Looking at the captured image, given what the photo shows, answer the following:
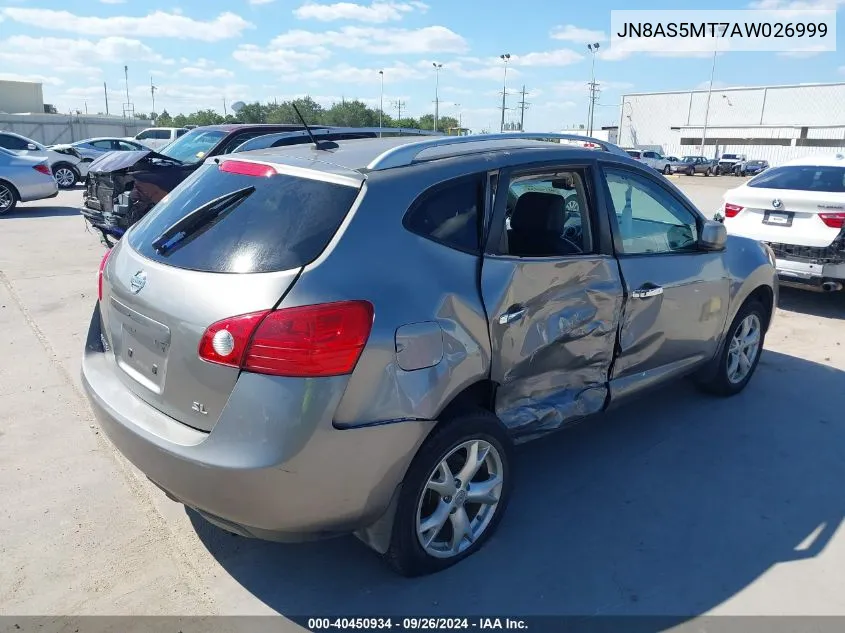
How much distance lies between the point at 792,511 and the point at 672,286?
1.34 meters

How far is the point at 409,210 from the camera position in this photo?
2625 millimetres

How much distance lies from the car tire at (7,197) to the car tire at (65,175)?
7013 mm

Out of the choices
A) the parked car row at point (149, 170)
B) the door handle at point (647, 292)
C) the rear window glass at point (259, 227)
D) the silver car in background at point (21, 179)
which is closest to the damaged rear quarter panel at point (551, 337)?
the door handle at point (647, 292)

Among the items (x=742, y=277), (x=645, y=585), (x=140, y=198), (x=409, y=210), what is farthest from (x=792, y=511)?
(x=140, y=198)

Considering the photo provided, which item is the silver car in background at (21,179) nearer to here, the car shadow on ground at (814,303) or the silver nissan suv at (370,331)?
the silver nissan suv at (370,331)

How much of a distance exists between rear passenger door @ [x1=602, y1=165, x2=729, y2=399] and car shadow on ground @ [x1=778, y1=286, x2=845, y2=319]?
371 cm

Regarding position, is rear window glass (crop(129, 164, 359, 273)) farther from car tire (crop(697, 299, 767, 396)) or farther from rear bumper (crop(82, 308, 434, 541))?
car tire (crop(697, 299, 767, 396))

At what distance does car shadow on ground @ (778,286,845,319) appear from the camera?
7.22 m

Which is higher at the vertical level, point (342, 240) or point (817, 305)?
point (342, 240)

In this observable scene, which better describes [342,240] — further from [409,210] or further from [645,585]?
[645,585]

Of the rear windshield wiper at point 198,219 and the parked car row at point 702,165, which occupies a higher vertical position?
the rear windshield wiper at point 198,219

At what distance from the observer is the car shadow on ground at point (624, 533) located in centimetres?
271

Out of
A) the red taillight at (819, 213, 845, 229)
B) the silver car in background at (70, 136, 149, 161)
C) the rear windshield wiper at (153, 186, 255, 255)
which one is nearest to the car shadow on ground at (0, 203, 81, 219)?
the silver car in background at (70, 136, 149, 161)

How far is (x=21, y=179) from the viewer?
13.1 meters
